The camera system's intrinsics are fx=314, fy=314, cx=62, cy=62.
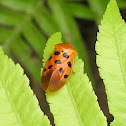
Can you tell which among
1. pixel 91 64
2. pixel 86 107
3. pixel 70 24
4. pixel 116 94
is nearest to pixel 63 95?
pixel 86 107

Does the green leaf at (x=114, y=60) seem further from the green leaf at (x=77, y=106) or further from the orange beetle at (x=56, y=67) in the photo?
the orange beetle at (x=56, y=67)

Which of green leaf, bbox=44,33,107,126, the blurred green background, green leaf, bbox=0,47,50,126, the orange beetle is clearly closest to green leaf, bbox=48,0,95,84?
the blurred green background

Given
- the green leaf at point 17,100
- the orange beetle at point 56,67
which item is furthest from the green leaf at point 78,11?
the green leaf at point 17,100

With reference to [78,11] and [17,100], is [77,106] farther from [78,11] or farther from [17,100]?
[78,11]

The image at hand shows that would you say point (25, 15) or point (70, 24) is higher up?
point (25, 15)

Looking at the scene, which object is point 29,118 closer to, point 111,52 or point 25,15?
point 111,52

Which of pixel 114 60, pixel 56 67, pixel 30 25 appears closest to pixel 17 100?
pixel 56 67

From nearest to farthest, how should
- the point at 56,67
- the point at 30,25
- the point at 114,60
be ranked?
the point at 114,60 < the point at 56,67 < the point at 30,25
